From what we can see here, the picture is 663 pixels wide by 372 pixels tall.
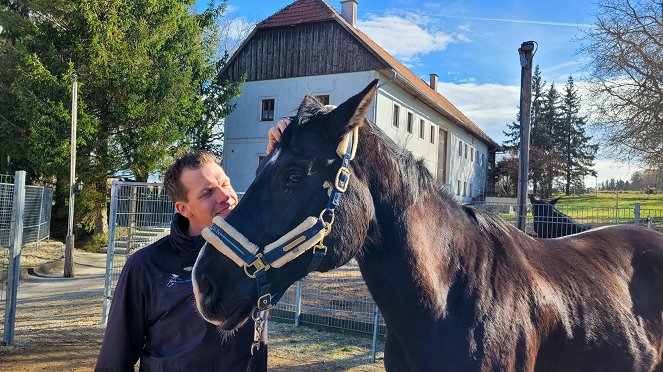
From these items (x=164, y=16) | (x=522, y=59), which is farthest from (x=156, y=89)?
Answer: (x=522, y=59)

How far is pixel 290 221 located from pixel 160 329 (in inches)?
31.6

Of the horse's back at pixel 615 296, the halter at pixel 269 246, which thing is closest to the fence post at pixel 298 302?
the horse's back at pixel 615 296

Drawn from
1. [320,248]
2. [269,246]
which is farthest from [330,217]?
[269,246]

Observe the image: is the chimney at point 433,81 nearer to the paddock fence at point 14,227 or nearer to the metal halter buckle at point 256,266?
the paddock fence at point 14,227

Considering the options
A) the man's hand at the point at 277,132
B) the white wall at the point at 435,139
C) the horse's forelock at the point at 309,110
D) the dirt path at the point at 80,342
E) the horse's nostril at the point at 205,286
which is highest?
the white wall at the point at 435,139

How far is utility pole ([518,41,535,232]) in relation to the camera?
652 centimetres

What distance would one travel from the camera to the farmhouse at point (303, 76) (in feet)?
66.2

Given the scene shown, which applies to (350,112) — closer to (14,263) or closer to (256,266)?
(256,266)

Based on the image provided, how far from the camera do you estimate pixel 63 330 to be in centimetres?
645

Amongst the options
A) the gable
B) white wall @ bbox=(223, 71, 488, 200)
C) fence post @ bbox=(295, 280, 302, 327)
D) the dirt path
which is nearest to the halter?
the dirt path

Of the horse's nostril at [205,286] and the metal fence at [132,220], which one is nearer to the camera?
the horse's nostril at [205,286]

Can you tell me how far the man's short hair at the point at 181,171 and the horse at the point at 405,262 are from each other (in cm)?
51

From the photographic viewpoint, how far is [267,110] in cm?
2242

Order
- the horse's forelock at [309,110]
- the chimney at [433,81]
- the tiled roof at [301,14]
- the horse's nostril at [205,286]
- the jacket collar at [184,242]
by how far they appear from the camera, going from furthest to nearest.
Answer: the chimney at [433,81], the tiled roof at [301,14], the jacket collar at [184,242], the horse's forelock at [309,110], the horse's nostril at [205,286]
